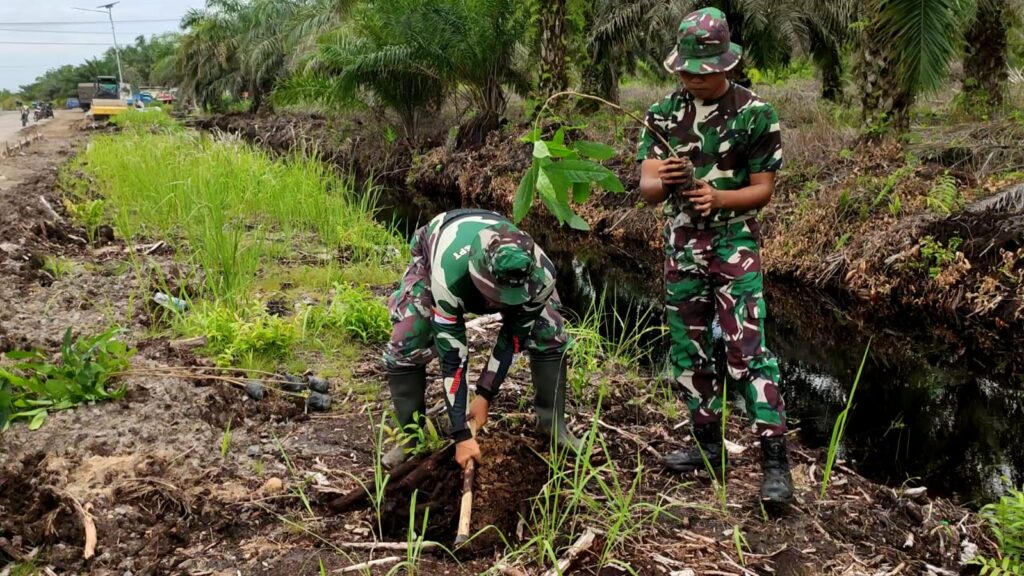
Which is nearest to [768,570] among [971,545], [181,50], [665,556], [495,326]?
[665,556]

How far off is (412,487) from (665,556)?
0.92m

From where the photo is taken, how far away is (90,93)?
43750 millimetres

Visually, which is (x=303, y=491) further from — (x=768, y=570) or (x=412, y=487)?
(x=768, y=570)

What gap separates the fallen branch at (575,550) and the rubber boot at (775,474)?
73 centimetres

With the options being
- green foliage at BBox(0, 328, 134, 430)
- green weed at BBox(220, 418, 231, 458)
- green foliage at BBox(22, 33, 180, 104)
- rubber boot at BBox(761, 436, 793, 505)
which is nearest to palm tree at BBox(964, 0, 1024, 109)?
rubber boot at BBox(761, 436, 793, 505)

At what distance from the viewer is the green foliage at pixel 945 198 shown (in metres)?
7.20

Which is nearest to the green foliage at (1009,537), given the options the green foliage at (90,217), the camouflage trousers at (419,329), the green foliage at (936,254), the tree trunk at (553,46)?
the camouflage trousers at (419,329)

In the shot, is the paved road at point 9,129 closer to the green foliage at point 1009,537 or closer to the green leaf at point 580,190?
the green leaf at point 580,190

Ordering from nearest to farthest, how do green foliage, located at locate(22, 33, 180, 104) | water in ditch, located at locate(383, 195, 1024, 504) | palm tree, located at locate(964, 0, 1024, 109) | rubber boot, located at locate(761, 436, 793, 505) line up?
rubber boot, located at locate(761, 436, 793, 505) → water in ditch, located at locate(383, 195, 1024, 504) → palm tree, located at locate(964, 0, 1024, 109) → green foliage, located at locate(22, 33, 180, 104)

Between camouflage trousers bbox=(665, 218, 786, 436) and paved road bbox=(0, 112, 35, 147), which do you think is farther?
paved road bbox=(0, 112, 35, 147)

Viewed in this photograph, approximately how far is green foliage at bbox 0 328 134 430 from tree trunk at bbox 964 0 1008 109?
37.6 ft

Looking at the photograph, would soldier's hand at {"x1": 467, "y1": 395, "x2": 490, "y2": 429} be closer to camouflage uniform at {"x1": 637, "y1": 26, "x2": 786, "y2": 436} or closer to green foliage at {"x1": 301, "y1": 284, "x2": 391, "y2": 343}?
camouflage uniform at {"x1": 637, "y1": 26, "x2": 786, "y2": 436}

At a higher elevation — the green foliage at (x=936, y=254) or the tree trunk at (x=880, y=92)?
the tree trunk at (x=880, y=92)

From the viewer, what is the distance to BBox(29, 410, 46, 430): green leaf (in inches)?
122
